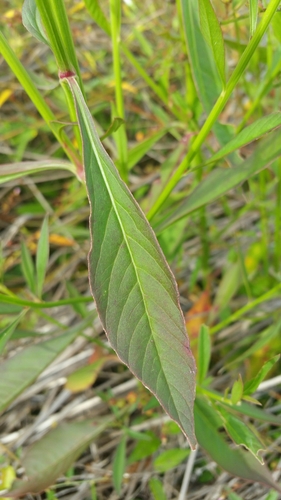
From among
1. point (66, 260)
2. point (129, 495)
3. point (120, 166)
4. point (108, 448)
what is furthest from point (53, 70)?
point (129, 495)

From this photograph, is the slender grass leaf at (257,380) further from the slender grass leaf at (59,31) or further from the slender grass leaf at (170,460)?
the slender grass leaf at (59,31)

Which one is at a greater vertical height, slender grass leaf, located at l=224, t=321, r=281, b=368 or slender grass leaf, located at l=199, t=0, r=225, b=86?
slender grass leaf, located at l=199, t=0, r=225, b=86

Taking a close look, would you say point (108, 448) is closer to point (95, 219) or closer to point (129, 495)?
point (129, 495)

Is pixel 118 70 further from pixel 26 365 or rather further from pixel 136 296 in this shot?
pixel 26 365

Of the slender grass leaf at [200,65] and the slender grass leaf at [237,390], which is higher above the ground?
the slender grass leaf at [200,65]

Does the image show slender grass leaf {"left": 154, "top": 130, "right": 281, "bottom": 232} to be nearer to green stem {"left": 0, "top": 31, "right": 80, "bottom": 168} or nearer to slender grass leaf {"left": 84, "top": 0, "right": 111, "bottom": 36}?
green stem {"left": 0, "top": 31, "right": 80, "bottom": 168}

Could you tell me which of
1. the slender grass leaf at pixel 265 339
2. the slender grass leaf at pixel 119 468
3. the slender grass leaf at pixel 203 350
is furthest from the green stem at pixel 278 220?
the slender grass leaf at pixel 119 468

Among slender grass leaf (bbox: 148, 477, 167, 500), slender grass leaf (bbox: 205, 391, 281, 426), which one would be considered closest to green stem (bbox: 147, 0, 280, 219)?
slender grass leaf (bbox: 205, 391, 281, 426)
